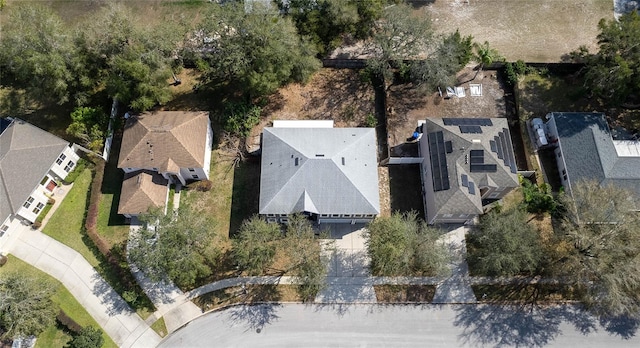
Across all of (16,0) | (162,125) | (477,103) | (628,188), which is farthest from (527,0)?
(16,0)

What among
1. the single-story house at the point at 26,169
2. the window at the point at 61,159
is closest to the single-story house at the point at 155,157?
the window at the point at 61,159

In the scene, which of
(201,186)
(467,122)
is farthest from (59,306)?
(467,122)

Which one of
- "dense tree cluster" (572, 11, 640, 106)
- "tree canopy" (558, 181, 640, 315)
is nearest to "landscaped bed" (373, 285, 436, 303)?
"tree canopy" (558, 181, 640, 315)

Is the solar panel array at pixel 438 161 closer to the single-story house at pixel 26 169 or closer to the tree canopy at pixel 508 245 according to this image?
the tree canopy at pixel 508 245

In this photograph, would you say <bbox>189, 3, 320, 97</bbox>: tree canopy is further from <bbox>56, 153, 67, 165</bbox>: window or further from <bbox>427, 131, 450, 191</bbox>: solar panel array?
<bbox>56, 153, 67, 165</bbox>: window

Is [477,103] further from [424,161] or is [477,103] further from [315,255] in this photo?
[315,255]

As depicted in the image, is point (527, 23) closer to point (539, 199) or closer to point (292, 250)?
point (539, 199)
